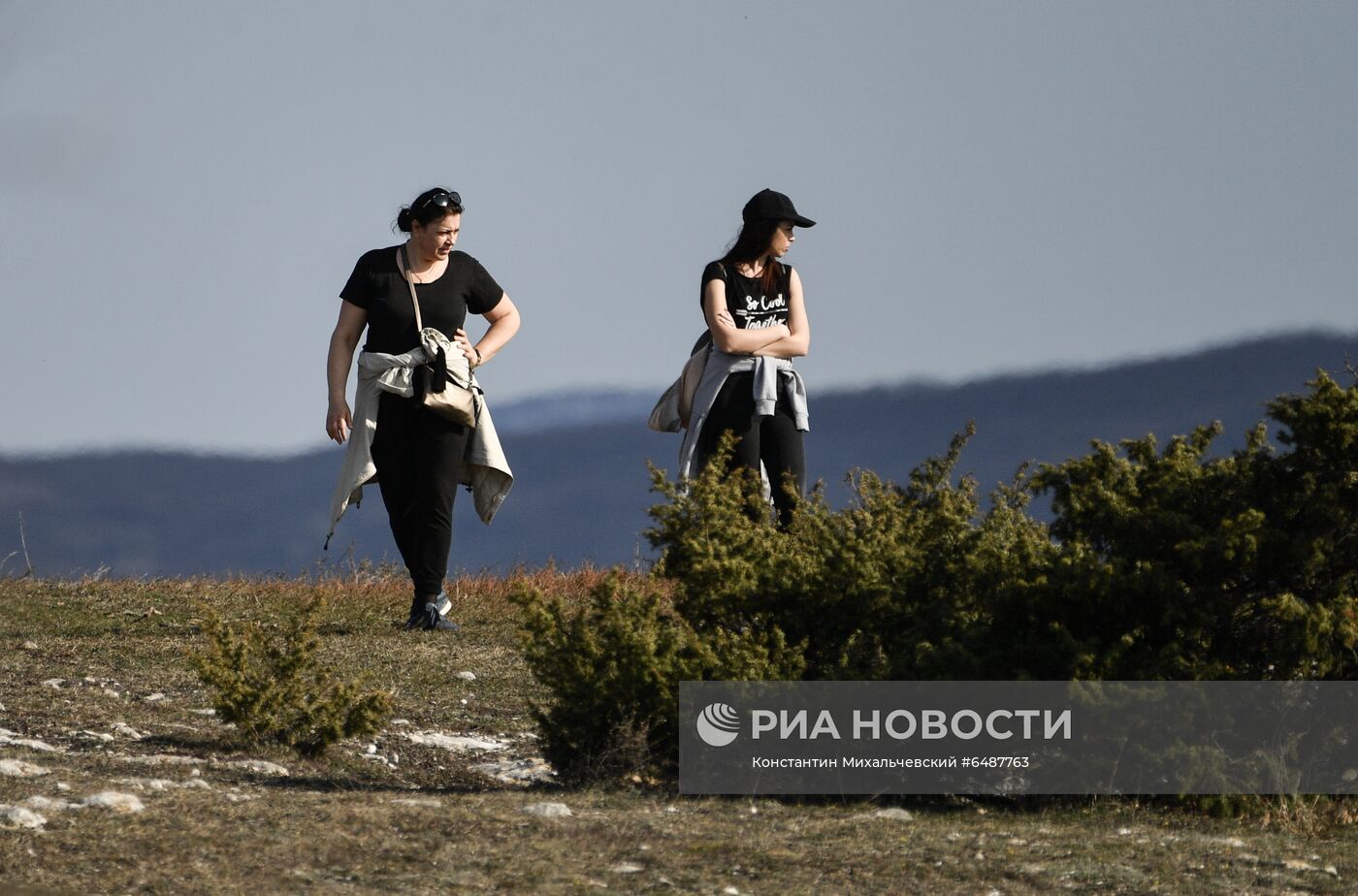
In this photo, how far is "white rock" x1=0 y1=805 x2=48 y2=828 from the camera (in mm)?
4305

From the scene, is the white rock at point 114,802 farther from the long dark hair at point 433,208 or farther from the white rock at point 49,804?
the long dark hair at point 433,208

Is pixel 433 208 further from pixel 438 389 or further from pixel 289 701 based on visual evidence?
pixel 289 701

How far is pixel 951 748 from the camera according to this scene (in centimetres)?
541

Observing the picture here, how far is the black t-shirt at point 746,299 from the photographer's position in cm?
898

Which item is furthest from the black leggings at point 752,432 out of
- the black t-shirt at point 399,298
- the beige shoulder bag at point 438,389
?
the black t-shirt at point 399,298

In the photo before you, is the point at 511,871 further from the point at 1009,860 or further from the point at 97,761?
the point at 97,761

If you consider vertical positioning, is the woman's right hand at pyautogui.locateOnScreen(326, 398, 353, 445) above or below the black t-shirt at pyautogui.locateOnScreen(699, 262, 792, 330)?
below

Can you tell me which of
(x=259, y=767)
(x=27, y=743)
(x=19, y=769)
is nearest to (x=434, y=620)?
(x=27, y=743)

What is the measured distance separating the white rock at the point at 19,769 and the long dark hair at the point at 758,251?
490cm

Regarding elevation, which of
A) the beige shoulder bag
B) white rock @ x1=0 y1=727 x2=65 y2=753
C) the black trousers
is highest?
the beige shoulder bag

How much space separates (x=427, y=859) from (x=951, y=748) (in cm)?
195

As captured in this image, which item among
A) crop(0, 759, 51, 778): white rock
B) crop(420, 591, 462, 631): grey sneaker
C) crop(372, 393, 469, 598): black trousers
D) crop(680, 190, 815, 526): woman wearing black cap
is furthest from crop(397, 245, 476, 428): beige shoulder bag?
crop(0, 759, 51, 778): white rock

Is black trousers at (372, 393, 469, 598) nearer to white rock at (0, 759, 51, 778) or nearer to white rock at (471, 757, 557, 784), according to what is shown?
white rock at (471, 757, 557, 784)

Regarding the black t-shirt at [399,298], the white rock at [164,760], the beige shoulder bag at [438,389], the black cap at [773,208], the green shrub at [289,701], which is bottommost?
the white rock at [164,760]
